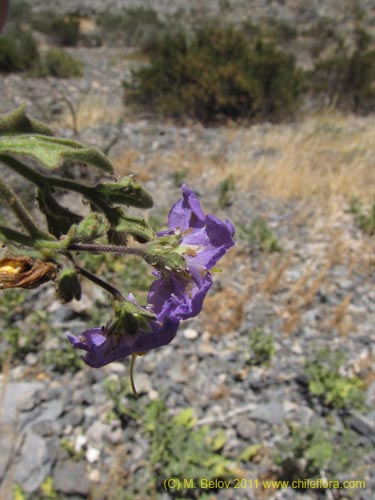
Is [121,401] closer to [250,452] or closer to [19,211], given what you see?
[250,452]

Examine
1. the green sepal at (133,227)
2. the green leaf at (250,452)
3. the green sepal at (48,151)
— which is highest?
the green sepal at (48,151)

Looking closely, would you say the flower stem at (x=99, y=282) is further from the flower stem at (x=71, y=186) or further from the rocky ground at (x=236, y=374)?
the rocky ground at (x=236, y=374)

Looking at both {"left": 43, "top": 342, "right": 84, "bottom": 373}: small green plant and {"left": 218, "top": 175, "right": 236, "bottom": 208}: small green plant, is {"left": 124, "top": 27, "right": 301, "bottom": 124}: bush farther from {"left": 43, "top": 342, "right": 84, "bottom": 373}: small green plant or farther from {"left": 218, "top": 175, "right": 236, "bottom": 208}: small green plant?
{"left": 43, "top": 342, "right": 84, "bottom": 373}: small green plant

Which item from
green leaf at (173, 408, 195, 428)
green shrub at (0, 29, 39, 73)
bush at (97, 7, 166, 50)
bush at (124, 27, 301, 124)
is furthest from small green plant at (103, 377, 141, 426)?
bush at (97, 7, 166, 50)

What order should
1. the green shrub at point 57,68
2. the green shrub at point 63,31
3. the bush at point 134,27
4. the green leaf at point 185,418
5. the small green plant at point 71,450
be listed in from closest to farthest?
the small green plant at point 71,450 < the green leaf at point 185,418 < the green shrub at point 57,68 < the green shrub at point 63,31 < the bush at point 134,27

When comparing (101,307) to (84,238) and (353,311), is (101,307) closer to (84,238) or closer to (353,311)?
(353,311)

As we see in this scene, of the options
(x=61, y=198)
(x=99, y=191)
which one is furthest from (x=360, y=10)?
(x=99, y=191)

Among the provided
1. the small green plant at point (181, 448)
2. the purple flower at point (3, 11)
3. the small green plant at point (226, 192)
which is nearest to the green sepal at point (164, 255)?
the purple flower at point (3, 11)

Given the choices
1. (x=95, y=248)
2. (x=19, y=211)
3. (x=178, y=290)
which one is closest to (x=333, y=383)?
(x=178, y=290)
